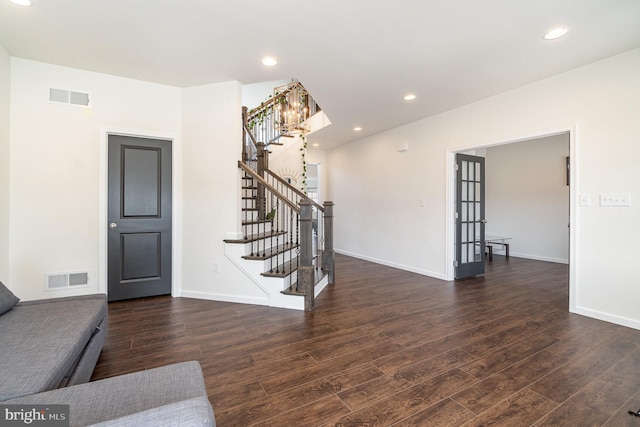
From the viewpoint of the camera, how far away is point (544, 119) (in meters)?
3.46

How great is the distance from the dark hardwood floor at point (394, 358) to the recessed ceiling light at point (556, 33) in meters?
2.78

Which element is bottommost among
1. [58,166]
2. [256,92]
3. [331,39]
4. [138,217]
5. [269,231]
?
[269,231]

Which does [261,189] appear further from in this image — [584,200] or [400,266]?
[584,200]

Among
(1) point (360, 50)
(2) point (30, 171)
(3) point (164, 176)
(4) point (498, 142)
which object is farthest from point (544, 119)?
(2) point (30, 171)

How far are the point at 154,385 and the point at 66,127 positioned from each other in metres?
3.58

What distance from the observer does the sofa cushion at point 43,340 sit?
1.22m

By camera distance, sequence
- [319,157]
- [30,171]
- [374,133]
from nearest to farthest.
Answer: [30,171], [374,133], [319,157]

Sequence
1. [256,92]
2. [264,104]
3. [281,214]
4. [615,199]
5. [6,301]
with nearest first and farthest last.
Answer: [6,301] → [615,199] → [281,214] → [264,104] → [256,92]

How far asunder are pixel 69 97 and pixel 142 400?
12.5ft

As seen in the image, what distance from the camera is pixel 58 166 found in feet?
10.8

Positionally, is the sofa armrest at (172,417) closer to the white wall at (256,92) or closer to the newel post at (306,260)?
the newel post at (306,260)

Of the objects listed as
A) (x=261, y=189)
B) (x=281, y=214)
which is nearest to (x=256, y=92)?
(x=261, y=189)

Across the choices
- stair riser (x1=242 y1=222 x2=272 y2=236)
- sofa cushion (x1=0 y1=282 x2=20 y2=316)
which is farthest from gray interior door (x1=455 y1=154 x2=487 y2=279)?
sofa cushion (x1=0 y1=282 x2=20 y2=316)

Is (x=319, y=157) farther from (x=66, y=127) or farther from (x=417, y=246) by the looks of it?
(x=66, y=127)
